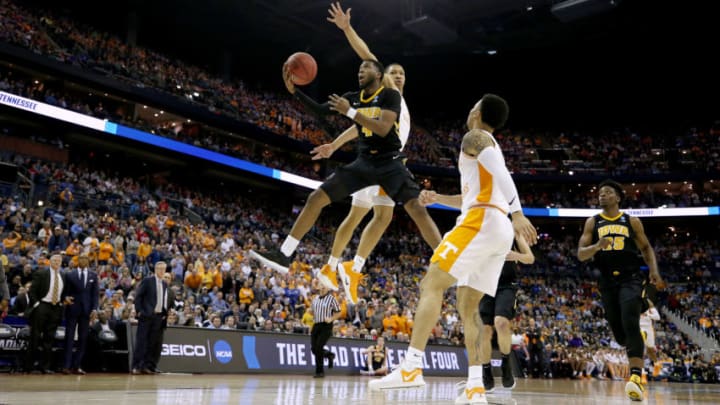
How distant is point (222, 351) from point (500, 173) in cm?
966

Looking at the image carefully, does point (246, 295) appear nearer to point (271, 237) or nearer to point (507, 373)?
point (507, 373)

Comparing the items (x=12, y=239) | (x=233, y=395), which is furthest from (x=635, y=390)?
(x=12, y=239)

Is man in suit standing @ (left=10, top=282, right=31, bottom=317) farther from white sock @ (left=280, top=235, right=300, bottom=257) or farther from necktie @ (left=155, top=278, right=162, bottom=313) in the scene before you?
white sock @ (left=280, top=235, right=300, bottom=257)

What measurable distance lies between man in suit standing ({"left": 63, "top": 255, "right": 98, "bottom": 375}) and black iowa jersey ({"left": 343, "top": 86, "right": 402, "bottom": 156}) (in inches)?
290

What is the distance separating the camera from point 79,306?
445 inches

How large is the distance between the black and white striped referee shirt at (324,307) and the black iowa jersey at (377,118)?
6389mm

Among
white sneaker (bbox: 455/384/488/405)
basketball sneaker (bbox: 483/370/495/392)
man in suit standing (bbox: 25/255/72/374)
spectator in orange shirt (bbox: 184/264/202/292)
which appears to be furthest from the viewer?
spectator in orange shirt (bbox: 184/264/202/292)

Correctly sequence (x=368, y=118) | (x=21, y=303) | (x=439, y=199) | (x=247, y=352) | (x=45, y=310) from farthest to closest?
(x=247, y=352) → (x=21, y=303) → (x=45, y=310) → (x=368, y=118) → (x=439, y=199)

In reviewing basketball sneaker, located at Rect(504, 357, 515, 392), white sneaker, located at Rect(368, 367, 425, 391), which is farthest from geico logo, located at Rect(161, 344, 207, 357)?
white sneaker, located at Rect(368, 367, 425, 391)

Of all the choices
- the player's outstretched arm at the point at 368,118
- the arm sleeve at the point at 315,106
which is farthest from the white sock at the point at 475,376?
the arm sleeve at the point at 315,106

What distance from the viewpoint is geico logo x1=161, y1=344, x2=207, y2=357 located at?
12234 millimetres

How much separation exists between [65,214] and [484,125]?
1765 centimetres

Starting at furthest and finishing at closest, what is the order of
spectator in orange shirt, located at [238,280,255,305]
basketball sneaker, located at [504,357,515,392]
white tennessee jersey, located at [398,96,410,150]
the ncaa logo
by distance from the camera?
spectator in orange shirt, located at [238,280,255,305]
the ncaa logo
basketball sneaker, located at [504,357,515,392]
white tennessee jersey, located at [398,96,410,150]

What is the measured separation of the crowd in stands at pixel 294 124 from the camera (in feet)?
88.0
